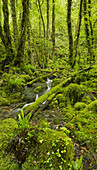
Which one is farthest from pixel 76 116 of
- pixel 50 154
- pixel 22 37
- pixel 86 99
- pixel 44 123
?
pixel 22 37

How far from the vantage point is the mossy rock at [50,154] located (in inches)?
75.1

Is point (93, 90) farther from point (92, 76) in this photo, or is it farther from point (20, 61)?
point (20, 61)

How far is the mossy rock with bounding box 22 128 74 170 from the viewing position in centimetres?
191

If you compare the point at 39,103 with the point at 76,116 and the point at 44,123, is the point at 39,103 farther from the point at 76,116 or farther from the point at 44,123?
the point at 76,116

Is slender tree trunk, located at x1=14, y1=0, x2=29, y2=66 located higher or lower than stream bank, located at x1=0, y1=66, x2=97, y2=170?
higher

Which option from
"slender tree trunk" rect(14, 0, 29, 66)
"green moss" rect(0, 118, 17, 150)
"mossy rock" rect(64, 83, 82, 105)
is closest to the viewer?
"green moss" rect(0, 118, 17, 150)

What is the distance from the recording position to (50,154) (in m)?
2.01

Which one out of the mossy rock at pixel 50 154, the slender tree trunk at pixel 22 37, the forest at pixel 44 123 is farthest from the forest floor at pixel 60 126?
the slender tree trunk at pixel 22 37

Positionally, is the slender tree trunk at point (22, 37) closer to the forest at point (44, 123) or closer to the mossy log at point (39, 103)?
the forest at point (44, 123)

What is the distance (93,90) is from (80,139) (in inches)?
137

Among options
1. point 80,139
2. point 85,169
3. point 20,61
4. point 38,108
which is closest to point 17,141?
point 85,169

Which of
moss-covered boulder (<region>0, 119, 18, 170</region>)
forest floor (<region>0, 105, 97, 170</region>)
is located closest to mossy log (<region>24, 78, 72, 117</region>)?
forest floor (<region>0, 105, 97, 170</region>)

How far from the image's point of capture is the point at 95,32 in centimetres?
1015

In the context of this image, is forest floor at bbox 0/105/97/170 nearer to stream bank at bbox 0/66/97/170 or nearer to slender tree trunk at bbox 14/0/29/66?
stream bank at bbox 0/66/97/170
